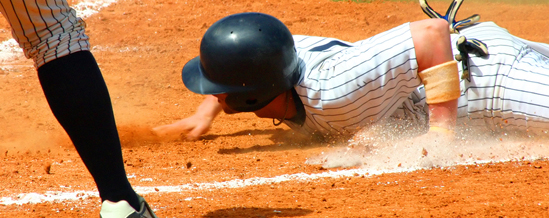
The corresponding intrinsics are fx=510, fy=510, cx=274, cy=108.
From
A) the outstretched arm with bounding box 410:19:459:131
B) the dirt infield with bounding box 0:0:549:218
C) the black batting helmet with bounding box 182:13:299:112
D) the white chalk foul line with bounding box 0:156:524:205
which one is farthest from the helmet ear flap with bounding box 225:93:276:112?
the outstretched arm with bounding box 410:19:459:131

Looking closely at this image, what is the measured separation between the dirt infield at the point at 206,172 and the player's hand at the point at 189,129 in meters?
0.04

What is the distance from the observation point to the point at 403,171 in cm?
238

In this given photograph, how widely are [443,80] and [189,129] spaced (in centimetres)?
166

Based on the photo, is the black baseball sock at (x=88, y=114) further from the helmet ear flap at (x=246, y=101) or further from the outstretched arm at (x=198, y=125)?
the outstretched arm at (x=198, y=125)

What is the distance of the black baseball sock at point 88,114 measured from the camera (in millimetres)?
1531

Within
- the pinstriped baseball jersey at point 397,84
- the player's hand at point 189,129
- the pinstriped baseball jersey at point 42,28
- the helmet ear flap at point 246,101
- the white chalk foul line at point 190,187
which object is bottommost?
the player's hand at point 189,129

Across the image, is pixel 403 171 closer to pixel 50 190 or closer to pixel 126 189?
pixel 126 189

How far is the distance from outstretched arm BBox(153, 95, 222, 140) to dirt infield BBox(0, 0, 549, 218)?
51mm

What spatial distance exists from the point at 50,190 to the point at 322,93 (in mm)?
1377

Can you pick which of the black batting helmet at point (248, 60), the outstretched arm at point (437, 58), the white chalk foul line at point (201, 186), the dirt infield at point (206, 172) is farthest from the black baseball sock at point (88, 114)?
the outstretched arm at point (437, 58)

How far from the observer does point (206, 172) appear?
261 cm

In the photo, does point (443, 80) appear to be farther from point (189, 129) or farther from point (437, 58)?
point (189, 129)

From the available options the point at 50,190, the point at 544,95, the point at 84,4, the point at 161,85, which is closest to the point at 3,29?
the point at 84,4

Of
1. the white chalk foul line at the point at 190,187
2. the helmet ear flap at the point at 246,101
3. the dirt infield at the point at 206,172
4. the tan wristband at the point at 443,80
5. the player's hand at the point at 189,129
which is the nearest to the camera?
the dirt infield at the point at 206,172
